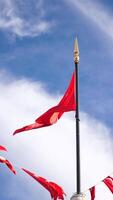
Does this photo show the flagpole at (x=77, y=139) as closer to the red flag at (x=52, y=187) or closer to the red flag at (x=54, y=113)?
the red flag at (x=54, y=113)

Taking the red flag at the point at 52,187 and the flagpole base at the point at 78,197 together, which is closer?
the flagpole base at the point at 78,197

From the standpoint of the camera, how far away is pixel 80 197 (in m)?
23.7

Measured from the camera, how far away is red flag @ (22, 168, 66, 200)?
27.2 meters

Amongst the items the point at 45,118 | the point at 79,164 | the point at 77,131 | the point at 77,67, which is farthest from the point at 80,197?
the point at 77,67

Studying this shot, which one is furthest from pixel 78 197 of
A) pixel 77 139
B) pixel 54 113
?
pixel 54 113

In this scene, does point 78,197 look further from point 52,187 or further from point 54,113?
point 54,113

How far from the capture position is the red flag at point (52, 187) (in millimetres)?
27183

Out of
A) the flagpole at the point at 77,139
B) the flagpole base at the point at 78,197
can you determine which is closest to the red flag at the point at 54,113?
the flagpole at the point at 77,139

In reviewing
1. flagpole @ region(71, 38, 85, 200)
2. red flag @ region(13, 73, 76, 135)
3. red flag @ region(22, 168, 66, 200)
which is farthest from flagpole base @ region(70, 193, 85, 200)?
red flag @ region(13, 73, 76, 135)

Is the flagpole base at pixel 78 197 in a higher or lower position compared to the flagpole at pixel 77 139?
lower

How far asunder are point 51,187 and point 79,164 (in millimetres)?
2928

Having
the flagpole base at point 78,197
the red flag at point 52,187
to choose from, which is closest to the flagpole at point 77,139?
the flagpole base at point 78,197

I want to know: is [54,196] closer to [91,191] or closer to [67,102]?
[91,191]

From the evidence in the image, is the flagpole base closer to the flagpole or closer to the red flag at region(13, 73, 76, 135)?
the flagpole
